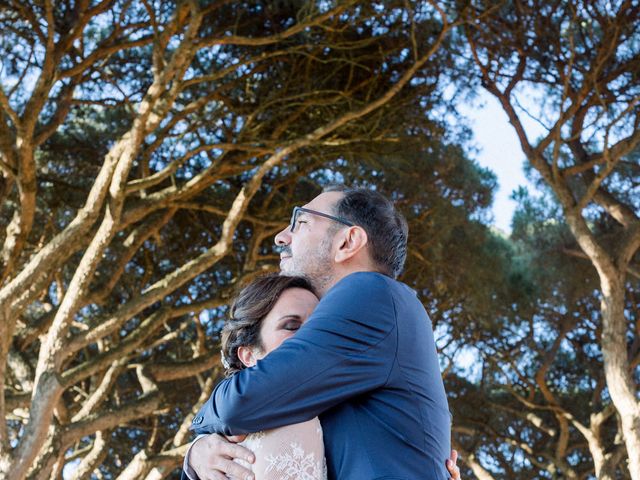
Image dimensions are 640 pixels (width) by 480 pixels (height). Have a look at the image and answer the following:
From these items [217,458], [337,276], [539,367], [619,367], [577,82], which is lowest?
[217,458]

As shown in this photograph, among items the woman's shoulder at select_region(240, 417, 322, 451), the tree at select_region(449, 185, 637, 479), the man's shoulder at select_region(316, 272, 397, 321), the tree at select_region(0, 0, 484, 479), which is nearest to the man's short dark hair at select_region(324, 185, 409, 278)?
the man's shoulder at select_region(316, 272, 397, 321)

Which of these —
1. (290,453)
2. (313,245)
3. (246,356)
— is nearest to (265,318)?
(246,356)

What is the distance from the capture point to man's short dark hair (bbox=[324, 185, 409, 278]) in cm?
224

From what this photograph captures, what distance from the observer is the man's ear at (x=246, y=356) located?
217cm

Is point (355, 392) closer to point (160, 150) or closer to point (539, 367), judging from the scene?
point (160, 150)

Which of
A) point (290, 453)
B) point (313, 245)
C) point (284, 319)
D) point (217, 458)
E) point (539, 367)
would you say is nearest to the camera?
point (290, 453)

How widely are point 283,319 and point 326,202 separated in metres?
0.37

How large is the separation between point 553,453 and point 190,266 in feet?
24.4

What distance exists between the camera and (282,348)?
5.93ft

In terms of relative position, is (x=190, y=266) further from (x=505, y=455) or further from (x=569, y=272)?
(x=505, y=455)

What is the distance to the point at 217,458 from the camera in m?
1.86

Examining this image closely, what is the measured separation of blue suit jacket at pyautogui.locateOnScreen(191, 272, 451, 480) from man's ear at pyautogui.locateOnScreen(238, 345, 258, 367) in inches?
10.5

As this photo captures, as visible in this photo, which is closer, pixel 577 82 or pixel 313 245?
pixel 313 245

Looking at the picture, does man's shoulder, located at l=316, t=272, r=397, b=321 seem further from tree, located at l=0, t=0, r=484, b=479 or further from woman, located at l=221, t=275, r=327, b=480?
tree, located at l=0, t=0, r=484, b=479
